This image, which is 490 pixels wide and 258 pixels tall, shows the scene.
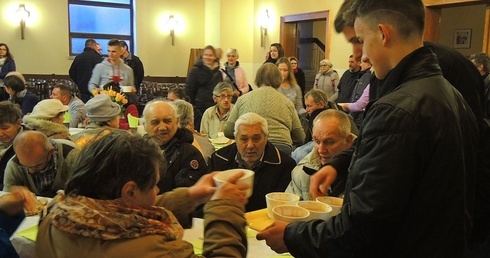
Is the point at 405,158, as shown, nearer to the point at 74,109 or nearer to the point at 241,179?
A: the point at 241,179

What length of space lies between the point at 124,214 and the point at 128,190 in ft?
0.26

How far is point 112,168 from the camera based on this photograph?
1286mm

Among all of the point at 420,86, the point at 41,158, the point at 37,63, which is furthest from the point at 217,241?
the point at 37,63

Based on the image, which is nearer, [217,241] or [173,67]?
[217,241]

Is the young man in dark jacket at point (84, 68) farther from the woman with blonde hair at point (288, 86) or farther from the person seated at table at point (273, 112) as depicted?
the person seated at table at point (273, 112)

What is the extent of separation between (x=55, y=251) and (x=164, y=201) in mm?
565

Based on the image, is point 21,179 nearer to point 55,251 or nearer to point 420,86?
point 55,251

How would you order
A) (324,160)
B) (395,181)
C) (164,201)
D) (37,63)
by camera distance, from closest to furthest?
(395,181)
(164,201)
(324,160)
(37,63)

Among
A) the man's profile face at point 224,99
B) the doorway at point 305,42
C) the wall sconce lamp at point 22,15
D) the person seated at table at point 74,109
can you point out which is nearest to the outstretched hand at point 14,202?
the man's profile face at point 224,99

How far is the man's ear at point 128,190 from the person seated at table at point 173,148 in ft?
5.66

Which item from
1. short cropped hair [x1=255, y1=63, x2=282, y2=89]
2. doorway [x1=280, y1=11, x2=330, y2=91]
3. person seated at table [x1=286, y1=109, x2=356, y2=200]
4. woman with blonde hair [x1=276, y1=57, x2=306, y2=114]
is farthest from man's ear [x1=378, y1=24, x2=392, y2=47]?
doorway [x1=280, y1=11, x2=330, y2=91]

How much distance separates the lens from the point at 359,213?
1.18 meters

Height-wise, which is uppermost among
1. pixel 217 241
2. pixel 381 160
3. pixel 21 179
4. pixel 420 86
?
pixel 420 86

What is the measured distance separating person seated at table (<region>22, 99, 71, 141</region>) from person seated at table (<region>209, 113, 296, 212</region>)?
122cm
